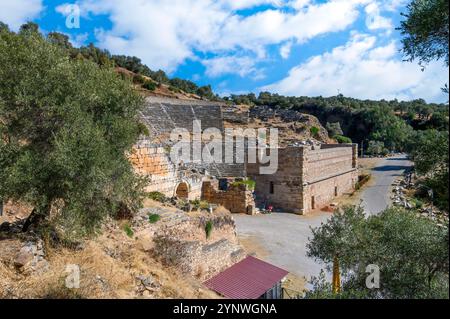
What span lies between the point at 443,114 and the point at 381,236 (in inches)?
103

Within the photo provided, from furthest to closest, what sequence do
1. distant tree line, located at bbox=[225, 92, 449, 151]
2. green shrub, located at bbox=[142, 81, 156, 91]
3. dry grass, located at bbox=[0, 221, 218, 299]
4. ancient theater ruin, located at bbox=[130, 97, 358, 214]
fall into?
1. distant tree line, located at bbox=[225, 92, 449, 151]
2. green shrub, located at bbox=[142, 81, 156, 91]
3. ancient theater ruin, located at bbox=[130, 97, 358, 214]
4. dry grass, located at bbox=[0, 221, 218, 299]

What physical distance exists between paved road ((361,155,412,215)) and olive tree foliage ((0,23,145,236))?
556 inches

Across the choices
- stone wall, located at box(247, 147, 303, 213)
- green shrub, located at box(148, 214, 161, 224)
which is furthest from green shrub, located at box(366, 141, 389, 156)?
green shrub, located at box(148, 214, 161, 224)

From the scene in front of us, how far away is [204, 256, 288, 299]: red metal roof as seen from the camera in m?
9.44

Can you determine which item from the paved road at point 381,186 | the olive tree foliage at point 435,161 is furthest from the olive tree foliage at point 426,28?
the paved road at point 381,186

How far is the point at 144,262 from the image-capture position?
29.8ft

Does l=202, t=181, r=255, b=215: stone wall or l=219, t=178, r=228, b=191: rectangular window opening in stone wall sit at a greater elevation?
l=219, t=178, r=228, b=191: rectangular window opening in stone wall

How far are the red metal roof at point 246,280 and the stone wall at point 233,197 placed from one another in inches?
352

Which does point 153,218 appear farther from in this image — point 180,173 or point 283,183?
point 283,183

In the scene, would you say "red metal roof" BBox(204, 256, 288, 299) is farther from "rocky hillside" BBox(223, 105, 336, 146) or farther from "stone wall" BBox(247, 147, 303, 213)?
"rocky hillside" BBox(223, 105, 336, 146)

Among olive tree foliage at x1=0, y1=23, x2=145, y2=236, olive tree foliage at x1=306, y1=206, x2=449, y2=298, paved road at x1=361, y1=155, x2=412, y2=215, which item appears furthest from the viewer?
paved road at x1=361, y1=155, x2=412, y2=215

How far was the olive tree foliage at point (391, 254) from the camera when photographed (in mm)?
5309

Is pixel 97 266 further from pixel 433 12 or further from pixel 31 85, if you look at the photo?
pixel 433 12
